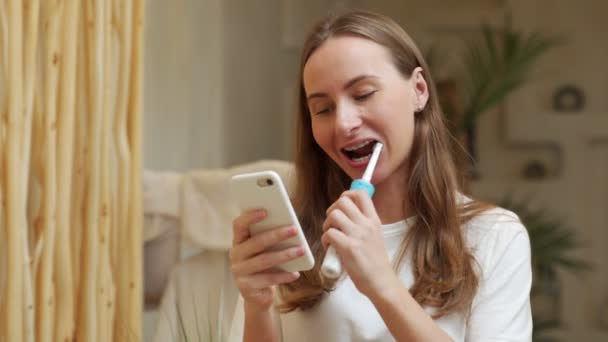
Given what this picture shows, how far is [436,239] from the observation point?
1058 millimetres

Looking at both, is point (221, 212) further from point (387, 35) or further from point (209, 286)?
point (387, 35)

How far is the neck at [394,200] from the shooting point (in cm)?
111

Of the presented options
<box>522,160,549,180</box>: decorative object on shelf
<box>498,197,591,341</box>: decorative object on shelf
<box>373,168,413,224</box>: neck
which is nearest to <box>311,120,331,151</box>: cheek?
<box>373,168,413,224</box>: neck

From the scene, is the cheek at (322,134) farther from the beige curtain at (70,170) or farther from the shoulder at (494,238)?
the beige curtain at (70,170)

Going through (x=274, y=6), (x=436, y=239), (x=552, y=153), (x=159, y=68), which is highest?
(x=274, y=6)

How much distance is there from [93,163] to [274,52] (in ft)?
5.77

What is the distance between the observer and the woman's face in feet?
3.24

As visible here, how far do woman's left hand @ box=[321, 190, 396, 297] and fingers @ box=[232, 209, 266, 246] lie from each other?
71mm

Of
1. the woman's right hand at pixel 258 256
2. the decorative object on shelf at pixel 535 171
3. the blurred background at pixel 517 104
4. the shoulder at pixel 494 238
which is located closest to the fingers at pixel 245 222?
the woman's right hand at pixel 258 256

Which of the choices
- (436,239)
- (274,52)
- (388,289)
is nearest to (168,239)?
(436,239)

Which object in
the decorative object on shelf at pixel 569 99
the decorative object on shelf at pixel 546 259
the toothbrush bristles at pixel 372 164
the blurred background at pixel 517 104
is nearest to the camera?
the toothbrush bristles at pixel 372 164

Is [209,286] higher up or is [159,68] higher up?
[159,68]

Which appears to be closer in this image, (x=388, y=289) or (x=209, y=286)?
(x=388, y=289)

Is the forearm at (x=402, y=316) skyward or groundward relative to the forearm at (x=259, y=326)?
skyward
